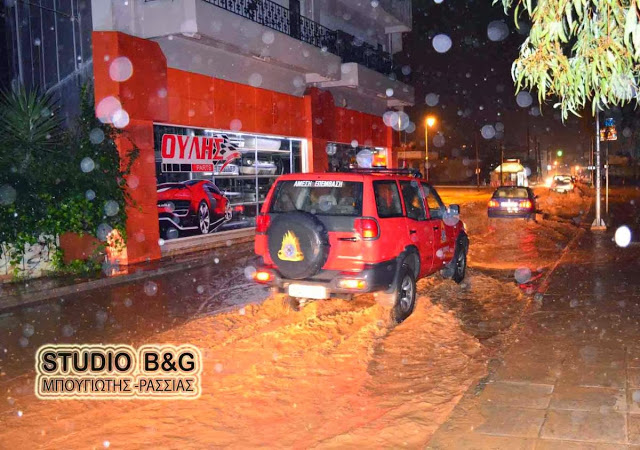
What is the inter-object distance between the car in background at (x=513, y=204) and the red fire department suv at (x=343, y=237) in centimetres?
1547

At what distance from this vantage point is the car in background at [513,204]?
77.3ft

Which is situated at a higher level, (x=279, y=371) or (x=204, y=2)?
(x=204, y=2)

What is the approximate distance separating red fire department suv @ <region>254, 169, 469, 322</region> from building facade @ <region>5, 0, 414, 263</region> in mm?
7785

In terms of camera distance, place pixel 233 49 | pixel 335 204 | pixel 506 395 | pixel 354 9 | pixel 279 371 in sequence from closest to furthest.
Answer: pixel 506 395 < pixel 279 371 < pixel 335 204 < pixel 233 49 < pixel 354 9

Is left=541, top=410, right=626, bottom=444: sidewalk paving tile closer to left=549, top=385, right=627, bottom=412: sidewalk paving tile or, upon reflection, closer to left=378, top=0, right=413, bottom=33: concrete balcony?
left=549, top=385, right=627, bottom=412: sidewalk paving tile

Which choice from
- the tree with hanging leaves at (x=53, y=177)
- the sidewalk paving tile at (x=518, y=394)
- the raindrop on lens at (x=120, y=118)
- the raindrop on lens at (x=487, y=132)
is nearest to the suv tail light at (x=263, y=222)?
the sidewalk paving tile at (x=518, y=394)

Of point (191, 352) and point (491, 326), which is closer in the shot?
point (191, 352)

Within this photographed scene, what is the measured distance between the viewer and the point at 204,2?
1532 cm

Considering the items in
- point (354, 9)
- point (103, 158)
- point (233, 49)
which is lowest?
point (103, 158)

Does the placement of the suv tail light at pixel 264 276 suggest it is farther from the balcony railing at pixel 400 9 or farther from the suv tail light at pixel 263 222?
the balcony railing at pixel 400 9

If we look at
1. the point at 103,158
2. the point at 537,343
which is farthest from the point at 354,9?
the point at 537,343

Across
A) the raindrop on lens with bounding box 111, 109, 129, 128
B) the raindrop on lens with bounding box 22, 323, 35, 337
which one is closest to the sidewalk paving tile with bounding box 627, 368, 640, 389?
the raindrop on lens with bounding box 22, 323, 35, 337

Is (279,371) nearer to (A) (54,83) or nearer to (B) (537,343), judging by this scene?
(B) (537,343)

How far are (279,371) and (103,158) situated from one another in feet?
30.6
